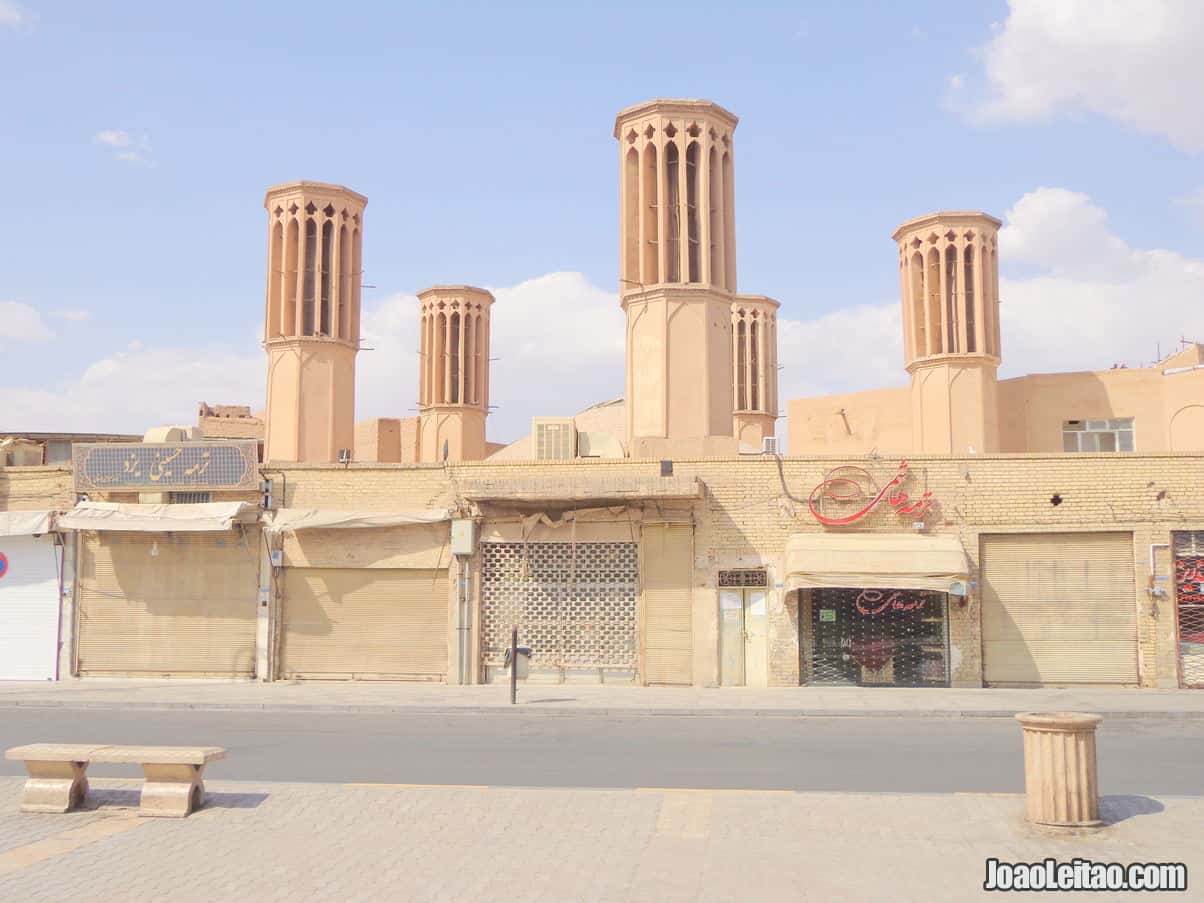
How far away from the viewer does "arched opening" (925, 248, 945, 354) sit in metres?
32.1

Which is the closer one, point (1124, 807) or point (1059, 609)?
point (1124, 807)

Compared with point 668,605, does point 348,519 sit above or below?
above

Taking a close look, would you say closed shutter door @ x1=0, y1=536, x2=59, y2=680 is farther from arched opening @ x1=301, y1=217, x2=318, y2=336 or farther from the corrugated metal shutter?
arched opening @ x1=301, y1=217, x2=318, y2=336

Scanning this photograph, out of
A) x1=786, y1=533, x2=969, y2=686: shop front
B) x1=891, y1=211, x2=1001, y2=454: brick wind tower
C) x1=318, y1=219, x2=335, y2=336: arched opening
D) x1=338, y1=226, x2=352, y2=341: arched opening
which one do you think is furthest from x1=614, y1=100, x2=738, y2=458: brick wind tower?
x1=318, y1=219, x2=335, y2=336: arched opening

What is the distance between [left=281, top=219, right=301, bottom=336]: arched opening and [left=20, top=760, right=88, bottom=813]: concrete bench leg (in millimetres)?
23615

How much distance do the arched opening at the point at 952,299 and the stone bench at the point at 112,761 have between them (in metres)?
27.0

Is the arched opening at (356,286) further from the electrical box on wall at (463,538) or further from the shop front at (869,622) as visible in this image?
the shop front at (869,622)

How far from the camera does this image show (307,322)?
1237 inches

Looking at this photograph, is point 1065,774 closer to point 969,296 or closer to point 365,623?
point 365,623

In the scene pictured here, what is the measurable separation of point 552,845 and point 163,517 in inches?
581

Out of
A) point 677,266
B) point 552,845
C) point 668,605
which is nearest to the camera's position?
point 552,845

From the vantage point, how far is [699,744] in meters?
12.2

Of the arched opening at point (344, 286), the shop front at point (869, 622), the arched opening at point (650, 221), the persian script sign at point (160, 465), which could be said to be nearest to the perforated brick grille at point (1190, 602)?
the shop front at point (869, 622)

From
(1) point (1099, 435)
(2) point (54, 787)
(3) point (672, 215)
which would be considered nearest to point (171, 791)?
(2) point (54, 787)
